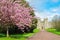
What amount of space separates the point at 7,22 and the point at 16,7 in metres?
2.80

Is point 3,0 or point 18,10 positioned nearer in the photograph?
point 3,0

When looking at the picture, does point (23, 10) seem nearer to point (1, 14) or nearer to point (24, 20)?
point (24, 20)

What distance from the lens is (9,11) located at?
2662 centimetres

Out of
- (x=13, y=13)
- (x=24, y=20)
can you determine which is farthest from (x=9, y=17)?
(x=24, y=20)

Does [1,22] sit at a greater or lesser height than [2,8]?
lesser

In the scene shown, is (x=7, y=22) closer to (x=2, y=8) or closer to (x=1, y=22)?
Answer: (x=1, y=22)

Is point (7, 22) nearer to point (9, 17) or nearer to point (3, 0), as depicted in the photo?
point (9, 17)

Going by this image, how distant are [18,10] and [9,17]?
1.63 meters

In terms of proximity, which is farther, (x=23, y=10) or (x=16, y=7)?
(x=23, y=10)

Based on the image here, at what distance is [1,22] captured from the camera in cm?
2777

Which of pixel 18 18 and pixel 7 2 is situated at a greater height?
pixel 7 2

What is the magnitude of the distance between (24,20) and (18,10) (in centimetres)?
214

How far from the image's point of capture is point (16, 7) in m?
26.9

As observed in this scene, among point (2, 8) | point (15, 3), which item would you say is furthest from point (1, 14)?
point (15, 3)
